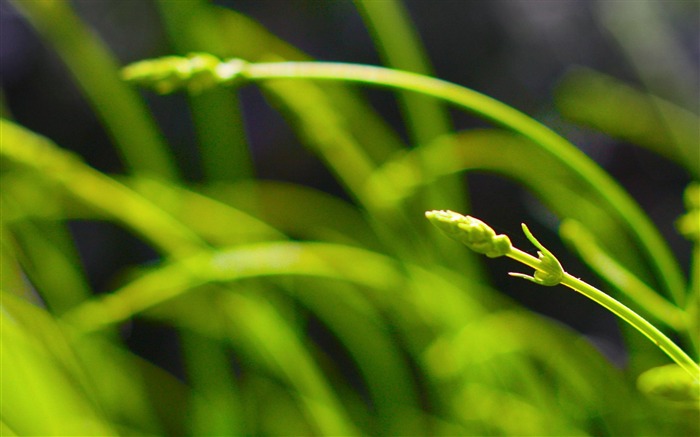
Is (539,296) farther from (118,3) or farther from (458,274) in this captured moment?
(118,3)

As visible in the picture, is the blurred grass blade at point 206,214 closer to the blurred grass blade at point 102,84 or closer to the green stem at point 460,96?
the blurred grass blade at point 102,84

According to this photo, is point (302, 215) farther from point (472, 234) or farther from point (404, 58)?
point (472, 234)

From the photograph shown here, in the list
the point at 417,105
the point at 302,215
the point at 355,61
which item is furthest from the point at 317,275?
the point at 355,61

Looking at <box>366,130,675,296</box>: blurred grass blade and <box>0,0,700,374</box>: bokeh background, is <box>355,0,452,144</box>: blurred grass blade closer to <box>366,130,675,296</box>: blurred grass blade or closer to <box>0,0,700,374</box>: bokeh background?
<box>366,130,675,296</box>: blurred grass blade

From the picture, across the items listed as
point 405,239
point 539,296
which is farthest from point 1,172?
point 539,296

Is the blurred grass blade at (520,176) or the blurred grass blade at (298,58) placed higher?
the blurred grass blade at (298,58)

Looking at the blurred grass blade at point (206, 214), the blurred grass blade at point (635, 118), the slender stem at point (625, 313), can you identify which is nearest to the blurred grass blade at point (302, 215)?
the blurred grass blade at point (206, 214)
